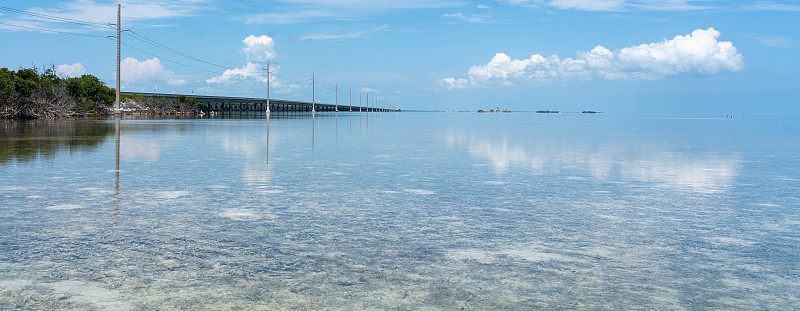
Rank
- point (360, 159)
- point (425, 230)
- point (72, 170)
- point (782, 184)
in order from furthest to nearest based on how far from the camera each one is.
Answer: point (360, 159)
point (72, 170)
point (782, 184)
point (425, 230)

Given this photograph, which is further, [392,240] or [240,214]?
[240,214]

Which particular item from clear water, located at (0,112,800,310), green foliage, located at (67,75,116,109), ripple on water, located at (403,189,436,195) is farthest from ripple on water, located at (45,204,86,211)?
green foliage, located at (67,75,116,109)

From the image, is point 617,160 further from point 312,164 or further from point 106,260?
point 106,260

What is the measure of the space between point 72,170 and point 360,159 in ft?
23.7

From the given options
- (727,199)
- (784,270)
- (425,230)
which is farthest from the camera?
(727,199)

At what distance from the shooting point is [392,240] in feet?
22.9

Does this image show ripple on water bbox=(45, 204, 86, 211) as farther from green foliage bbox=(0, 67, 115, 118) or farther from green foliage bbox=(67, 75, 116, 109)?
green foliage bbox=(67, 75, 116, 109)

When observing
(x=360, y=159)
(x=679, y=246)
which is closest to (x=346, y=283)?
(x=679, y=246)

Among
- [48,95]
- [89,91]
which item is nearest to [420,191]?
[48,95]

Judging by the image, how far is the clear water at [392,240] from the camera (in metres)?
4.94

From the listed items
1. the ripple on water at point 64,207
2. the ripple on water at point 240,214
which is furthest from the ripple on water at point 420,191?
the ripple on water at point 64,207

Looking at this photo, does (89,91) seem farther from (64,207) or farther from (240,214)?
(240,214)

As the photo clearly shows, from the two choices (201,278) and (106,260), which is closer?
(201,278)

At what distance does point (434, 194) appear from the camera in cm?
1084
